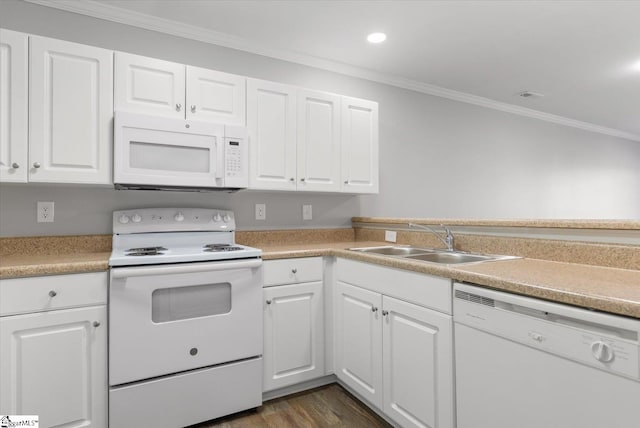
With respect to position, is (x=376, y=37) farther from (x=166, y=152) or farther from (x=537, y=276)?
(x=537, y=276)

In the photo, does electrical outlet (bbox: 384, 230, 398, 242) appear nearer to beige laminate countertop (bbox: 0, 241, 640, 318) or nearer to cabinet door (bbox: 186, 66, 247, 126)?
beige laminate countertop (bbox: 0, 241, 640, 318)

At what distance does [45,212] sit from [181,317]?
3.50 feet

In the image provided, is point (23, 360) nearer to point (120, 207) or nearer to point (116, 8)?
point (120, 207)

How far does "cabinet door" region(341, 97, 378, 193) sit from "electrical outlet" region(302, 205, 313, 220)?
397mm

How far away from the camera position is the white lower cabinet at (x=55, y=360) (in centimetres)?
150

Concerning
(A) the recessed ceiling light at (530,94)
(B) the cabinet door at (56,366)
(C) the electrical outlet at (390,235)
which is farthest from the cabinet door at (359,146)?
(A) the recessed ceiling light at (530,94)

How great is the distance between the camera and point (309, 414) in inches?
78.0

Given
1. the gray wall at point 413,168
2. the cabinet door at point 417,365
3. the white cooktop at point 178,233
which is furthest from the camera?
the gray wall at point 413,168

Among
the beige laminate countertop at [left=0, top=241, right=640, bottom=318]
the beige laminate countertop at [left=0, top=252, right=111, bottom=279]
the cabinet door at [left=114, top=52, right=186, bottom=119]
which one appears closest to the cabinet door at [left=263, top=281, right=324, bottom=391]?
the beige laminate countertop at [left=0, top=241, right=640, bottom=318]

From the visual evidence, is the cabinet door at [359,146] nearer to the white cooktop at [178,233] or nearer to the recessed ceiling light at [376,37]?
the recessed ceiling light at [376,37]

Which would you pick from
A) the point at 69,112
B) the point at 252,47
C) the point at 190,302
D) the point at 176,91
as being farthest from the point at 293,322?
the point at 252,47

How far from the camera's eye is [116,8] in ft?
7.27

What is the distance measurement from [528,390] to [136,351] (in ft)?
5.41

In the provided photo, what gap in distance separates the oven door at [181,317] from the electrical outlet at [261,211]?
2.48ft
